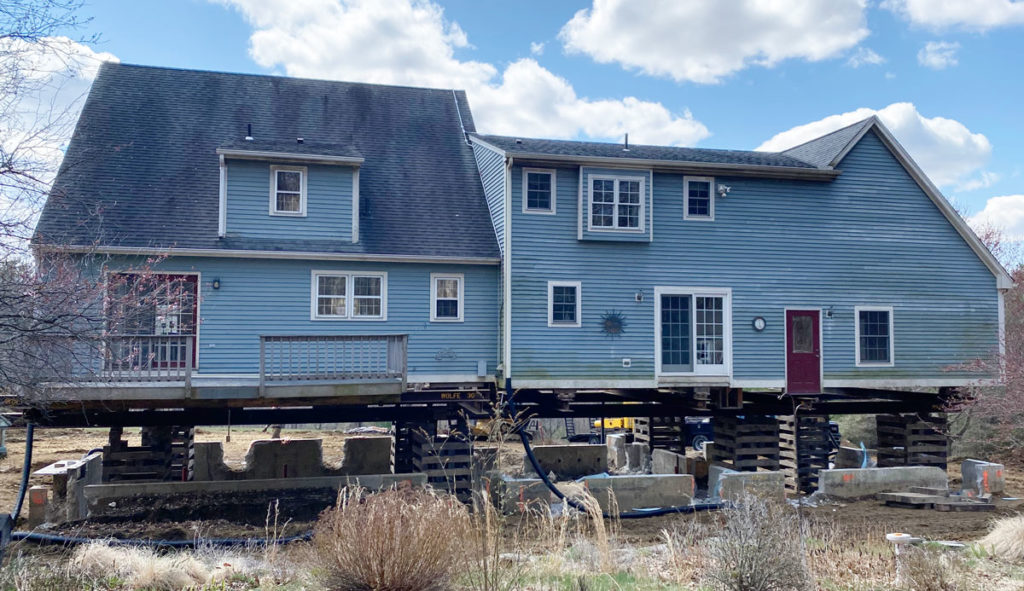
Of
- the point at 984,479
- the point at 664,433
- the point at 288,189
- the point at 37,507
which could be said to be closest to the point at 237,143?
the point at 288,189

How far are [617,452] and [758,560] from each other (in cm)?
1874

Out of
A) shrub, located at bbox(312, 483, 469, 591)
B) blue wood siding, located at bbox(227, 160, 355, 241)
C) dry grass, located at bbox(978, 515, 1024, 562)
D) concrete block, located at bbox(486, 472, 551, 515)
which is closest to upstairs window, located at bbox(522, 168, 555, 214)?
blue wood siding, located at bbox(227, 160, 355, 241)

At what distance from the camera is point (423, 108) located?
71.3ft

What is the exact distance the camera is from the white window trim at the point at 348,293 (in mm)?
16547

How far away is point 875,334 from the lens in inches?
741

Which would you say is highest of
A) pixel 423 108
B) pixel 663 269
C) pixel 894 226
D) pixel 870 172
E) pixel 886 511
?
pixel 423 108

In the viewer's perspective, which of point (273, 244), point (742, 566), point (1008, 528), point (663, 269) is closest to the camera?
point (742, 566)

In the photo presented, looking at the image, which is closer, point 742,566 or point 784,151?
→ point 742,566

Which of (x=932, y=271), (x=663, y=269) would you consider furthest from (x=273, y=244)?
(x=932, y=271)

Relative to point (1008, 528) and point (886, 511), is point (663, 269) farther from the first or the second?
point (1008, 528)

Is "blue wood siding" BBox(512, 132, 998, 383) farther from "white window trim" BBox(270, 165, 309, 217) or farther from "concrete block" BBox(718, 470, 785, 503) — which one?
"white window trim" BBox(270, 165, 309, 217)

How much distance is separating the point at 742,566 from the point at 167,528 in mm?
10841

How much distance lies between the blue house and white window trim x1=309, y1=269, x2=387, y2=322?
0.16ft

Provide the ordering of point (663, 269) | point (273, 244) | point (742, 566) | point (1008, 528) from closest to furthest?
point (742, 566) < point (1008, 528) < point (273, 244) < point (663, 269)
